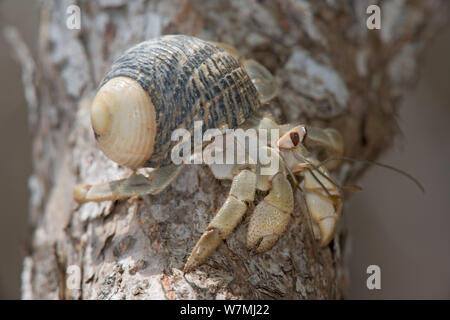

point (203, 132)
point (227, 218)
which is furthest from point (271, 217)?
point (203, 132)

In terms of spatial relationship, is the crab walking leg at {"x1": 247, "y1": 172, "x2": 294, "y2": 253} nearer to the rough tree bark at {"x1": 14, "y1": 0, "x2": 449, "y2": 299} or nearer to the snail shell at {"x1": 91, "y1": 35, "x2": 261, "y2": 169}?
the rough tree bark at {"x1": 14, "y1": 0, "x2": 449, "y2": 299}

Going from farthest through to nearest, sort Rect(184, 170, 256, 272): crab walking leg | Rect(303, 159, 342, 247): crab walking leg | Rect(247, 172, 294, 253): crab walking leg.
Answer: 1. Rect(303, 159, 342, 247): crab walking leg
2. Rect(247, 172, 294, 253): crab walking leg
3. Rect(184, 170, 256, 272): crab walking leg

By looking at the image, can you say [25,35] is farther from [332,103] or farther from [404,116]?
[404,116]

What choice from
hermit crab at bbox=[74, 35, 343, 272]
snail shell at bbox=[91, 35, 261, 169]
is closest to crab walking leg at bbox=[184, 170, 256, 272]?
hermit crab at bbox=[74, 35, 343, 272]

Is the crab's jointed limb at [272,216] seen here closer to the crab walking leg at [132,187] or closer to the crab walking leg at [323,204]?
the crab walking leg at [323,204]
